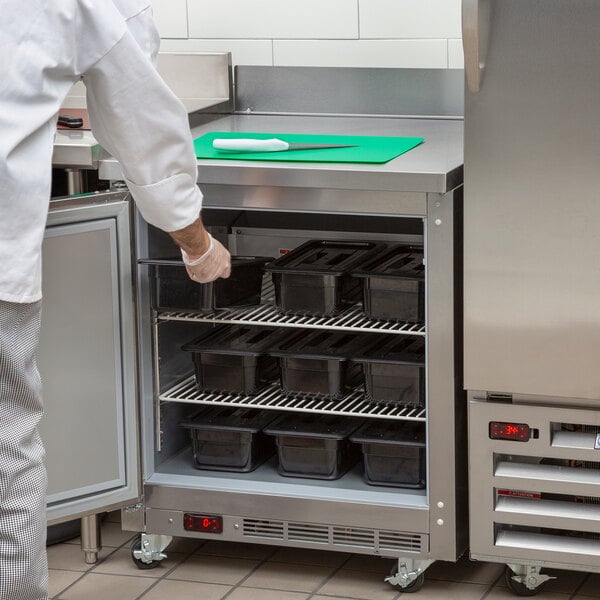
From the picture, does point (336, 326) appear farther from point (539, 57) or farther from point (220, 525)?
point (539, 57)

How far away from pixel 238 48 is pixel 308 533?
154 cm

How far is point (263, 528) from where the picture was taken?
312cm

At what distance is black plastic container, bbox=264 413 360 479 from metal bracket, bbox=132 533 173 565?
1.21 feet

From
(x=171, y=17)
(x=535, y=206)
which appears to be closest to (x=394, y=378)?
(x=535, y=206)

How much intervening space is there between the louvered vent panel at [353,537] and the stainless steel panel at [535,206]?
48cm

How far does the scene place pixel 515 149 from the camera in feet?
8.79

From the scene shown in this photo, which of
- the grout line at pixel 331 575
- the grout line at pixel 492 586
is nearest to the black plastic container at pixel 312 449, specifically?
the grout line at pixel 331 575

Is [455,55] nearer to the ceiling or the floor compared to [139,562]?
nearer to the ceiling

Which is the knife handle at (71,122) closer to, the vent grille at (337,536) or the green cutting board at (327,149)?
the green cutting board at (327,149)

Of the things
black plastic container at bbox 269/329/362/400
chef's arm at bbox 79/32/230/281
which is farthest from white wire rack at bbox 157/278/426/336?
chef's arm at bbox 79/32/230/281

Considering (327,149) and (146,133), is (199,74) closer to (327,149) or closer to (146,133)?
(327,149)

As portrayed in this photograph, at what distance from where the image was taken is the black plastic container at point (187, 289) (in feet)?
9.89

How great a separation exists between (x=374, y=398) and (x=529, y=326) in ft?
1.62

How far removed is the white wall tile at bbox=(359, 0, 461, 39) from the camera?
3.53 meters
